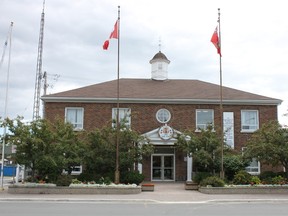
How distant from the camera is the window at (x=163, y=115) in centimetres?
3058

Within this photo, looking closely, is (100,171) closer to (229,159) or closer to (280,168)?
(229,159)

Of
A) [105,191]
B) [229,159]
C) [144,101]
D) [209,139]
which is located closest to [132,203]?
[105,191]

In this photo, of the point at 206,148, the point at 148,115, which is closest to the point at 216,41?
the point at 206,148

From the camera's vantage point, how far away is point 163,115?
3066 centimetres

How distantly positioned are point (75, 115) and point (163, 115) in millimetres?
7088

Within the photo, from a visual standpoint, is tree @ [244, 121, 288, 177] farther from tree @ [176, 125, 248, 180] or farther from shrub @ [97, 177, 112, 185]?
shrub @ [97, 177, 112, 185]

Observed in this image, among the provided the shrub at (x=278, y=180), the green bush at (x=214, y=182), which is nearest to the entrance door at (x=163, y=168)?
the green bush at (x=214, y=182)

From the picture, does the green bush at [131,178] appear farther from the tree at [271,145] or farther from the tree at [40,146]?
the tree at [271,145]

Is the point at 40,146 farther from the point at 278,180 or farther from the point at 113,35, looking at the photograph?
the point at 278,180

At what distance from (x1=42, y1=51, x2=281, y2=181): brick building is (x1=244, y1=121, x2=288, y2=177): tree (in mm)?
7629

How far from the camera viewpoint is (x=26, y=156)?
68.3 ft

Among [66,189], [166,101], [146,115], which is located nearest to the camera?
[66,189]

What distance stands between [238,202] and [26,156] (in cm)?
1137

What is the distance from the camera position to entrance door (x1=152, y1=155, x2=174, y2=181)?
99.3ft
